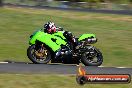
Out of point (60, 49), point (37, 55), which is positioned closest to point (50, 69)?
point (37, 55)

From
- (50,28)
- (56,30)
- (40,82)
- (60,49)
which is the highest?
(50,28)

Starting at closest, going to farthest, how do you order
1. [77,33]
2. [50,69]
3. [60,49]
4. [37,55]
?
[50,69] → [37,55] → [60,49] → [77,33]

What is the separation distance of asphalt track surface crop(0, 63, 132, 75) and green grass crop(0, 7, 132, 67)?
257cm

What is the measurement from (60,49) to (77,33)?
1324 centimetres

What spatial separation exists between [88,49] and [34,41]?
7.46 feet

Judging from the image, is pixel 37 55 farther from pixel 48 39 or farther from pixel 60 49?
pixel 60 49

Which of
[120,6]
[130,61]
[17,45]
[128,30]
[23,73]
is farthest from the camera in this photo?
[120,6]

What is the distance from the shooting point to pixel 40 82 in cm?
1374

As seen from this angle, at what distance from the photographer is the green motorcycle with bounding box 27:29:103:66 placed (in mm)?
16766

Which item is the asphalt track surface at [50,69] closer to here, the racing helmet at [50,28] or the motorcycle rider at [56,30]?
the motorcycle rider at [56,30]

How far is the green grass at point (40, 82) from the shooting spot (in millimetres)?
13430

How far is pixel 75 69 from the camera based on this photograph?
52.5 ft

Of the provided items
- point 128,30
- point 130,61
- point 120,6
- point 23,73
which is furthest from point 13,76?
point 120,6

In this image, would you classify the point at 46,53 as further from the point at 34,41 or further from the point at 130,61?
the point at 130,61
